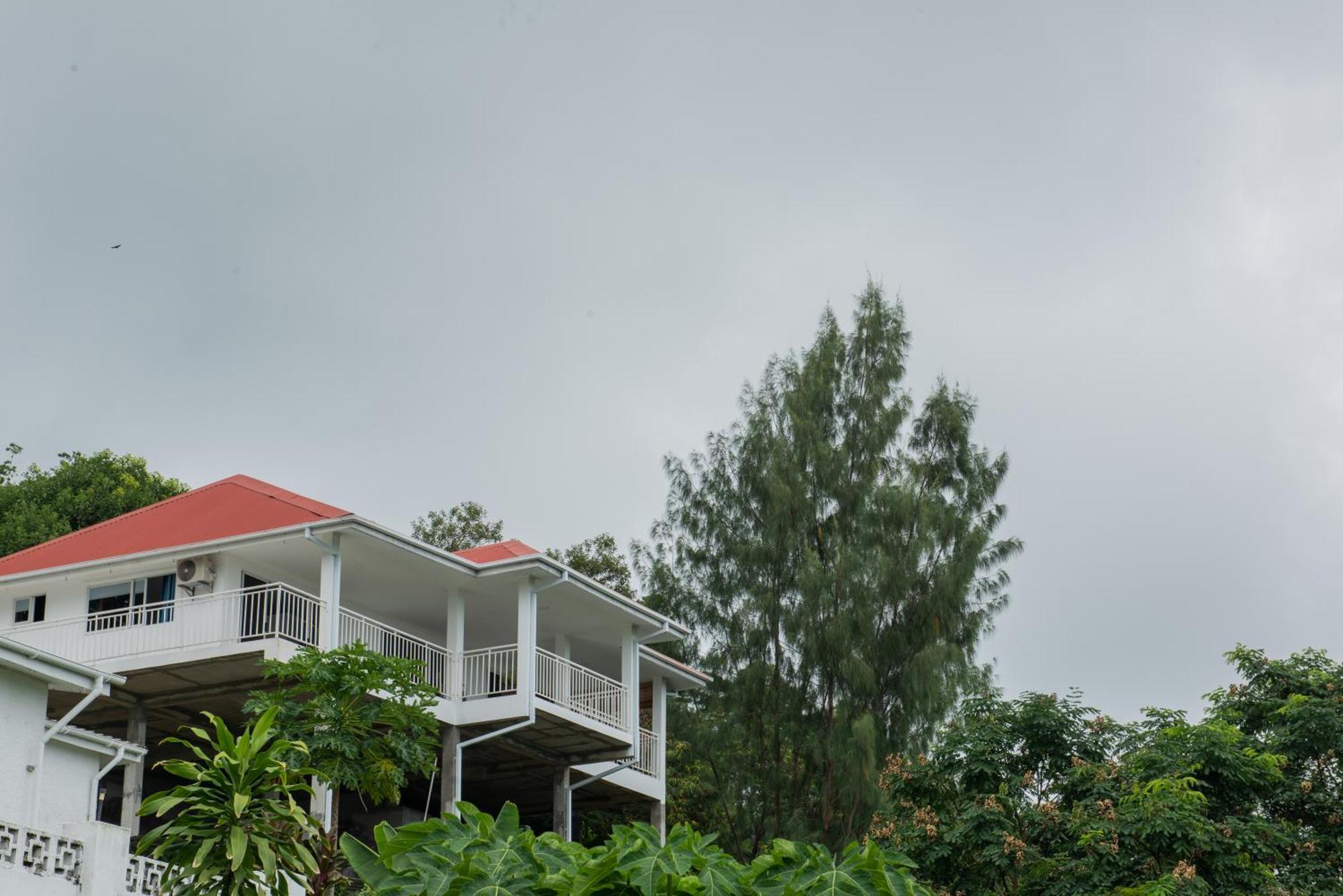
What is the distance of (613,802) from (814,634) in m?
5.56

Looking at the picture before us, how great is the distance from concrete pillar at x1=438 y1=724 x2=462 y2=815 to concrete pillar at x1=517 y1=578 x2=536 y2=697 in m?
1.22

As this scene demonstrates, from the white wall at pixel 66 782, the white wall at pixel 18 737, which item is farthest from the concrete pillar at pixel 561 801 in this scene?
the white wall at pixel 18 737

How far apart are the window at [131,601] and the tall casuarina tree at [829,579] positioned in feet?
43.0

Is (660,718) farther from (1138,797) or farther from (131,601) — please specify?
(1138,797)

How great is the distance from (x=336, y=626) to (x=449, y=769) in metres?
3.08

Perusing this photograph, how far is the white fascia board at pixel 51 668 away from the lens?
1744 cm

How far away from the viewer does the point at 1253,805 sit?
2244cm

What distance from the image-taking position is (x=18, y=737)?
701 inches

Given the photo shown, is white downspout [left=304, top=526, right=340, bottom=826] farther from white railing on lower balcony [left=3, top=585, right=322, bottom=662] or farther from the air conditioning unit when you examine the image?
the air conditioning unit

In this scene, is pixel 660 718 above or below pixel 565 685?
above

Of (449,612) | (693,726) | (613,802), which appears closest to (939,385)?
(693,726)

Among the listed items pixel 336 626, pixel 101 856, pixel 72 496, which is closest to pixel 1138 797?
pixel 336 626

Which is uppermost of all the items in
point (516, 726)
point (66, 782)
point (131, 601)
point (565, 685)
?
point (131, 601)

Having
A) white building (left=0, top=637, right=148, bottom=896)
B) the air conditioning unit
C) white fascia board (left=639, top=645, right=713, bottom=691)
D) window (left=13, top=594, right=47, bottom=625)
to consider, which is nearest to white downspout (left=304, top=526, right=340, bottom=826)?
the air conditioning unit
